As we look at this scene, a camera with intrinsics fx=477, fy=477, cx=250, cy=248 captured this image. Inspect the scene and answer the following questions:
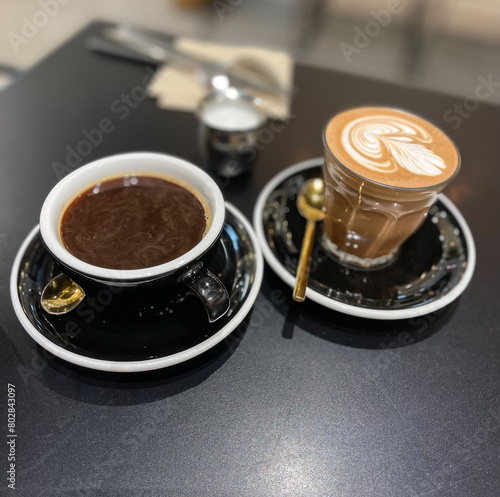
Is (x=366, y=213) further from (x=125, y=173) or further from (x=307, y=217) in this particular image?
(x=125, y=173)

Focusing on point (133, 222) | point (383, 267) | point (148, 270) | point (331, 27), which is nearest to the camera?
point (148, 270)

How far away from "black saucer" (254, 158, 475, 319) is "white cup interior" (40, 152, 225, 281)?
0.48 feet

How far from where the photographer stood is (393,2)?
354 cm

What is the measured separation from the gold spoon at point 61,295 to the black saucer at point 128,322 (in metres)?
0.01

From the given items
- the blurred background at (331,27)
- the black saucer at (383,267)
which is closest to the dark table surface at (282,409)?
the black saucer at (383,267)

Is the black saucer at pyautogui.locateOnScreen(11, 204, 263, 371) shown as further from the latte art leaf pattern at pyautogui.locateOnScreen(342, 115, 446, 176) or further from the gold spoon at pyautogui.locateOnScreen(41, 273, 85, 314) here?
the latte art leaf pattern at pyautogui.locateOnScreen(342, 115, 446, 176)

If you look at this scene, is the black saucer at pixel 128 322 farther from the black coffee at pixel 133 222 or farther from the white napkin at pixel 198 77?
the white napkin at pixel 198 77

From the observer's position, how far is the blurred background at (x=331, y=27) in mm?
2922

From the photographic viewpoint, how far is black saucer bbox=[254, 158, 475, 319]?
75 centimetres

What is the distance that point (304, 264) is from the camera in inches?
30.9

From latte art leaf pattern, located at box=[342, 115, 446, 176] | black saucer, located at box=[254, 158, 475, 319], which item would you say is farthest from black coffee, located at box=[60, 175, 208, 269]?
latte art leaf pattern, located at box=[342, 115, 446, 176]

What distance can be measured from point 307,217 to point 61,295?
45cm

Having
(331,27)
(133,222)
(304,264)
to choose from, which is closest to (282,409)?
(304,264)

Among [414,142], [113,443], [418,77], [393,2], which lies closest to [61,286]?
[113,443]
